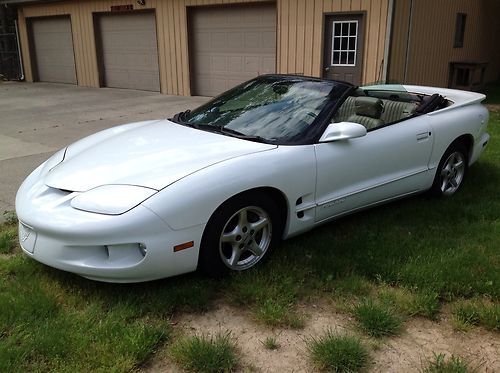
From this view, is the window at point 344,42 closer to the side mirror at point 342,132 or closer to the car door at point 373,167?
the car door at point 373,167

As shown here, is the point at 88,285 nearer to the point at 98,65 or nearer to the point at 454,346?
the point at 454,346

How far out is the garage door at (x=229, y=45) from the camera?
40.5ft

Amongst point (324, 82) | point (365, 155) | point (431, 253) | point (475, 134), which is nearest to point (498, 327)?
point (431, 253)

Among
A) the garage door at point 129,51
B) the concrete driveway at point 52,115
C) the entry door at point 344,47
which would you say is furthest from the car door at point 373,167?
the garage door at point 129,51

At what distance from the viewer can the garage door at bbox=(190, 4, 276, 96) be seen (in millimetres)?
12352

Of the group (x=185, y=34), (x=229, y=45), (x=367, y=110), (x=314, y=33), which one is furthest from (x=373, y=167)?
(x=185, y=34)

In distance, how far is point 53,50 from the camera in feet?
60.2

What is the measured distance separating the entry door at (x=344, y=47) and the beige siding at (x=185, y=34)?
0.16m

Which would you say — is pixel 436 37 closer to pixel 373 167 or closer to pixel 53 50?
pixel 373 167

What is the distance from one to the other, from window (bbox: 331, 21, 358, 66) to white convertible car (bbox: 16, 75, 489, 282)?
6.42m

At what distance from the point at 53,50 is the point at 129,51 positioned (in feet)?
14.7

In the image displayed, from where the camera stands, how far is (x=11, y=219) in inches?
183

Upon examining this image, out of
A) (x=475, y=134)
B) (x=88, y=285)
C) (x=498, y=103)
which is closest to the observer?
(x=88, y=285)

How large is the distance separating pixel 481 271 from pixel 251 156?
1.75 metres
